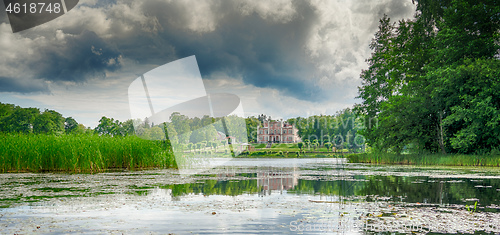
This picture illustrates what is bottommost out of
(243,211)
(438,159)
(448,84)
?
(243,211)

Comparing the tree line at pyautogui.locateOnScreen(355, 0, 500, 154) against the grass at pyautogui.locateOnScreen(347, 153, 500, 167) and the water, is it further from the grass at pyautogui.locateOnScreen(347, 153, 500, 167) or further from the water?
the water

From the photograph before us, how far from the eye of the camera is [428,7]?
116ft

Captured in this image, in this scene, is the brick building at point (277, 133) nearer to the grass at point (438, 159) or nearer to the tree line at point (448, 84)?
the tree line at point (448, 84)

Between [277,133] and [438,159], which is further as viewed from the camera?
[277,133]

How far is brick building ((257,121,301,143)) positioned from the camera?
487 feet

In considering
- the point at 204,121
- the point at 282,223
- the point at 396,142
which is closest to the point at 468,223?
the point at 282,223

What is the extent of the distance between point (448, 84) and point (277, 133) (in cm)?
12045

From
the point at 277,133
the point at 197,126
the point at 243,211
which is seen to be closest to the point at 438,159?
the point at 243,211

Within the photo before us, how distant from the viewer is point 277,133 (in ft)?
493

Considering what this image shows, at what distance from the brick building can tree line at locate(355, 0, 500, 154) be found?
108m

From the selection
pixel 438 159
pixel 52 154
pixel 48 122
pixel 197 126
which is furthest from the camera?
pixel 197 126

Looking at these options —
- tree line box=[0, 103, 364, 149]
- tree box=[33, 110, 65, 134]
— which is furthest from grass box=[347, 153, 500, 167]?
tree box=[33, 110, 65, 134]

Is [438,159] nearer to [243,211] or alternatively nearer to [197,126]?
[243,211]

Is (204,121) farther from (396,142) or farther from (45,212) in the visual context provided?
(45,212)
